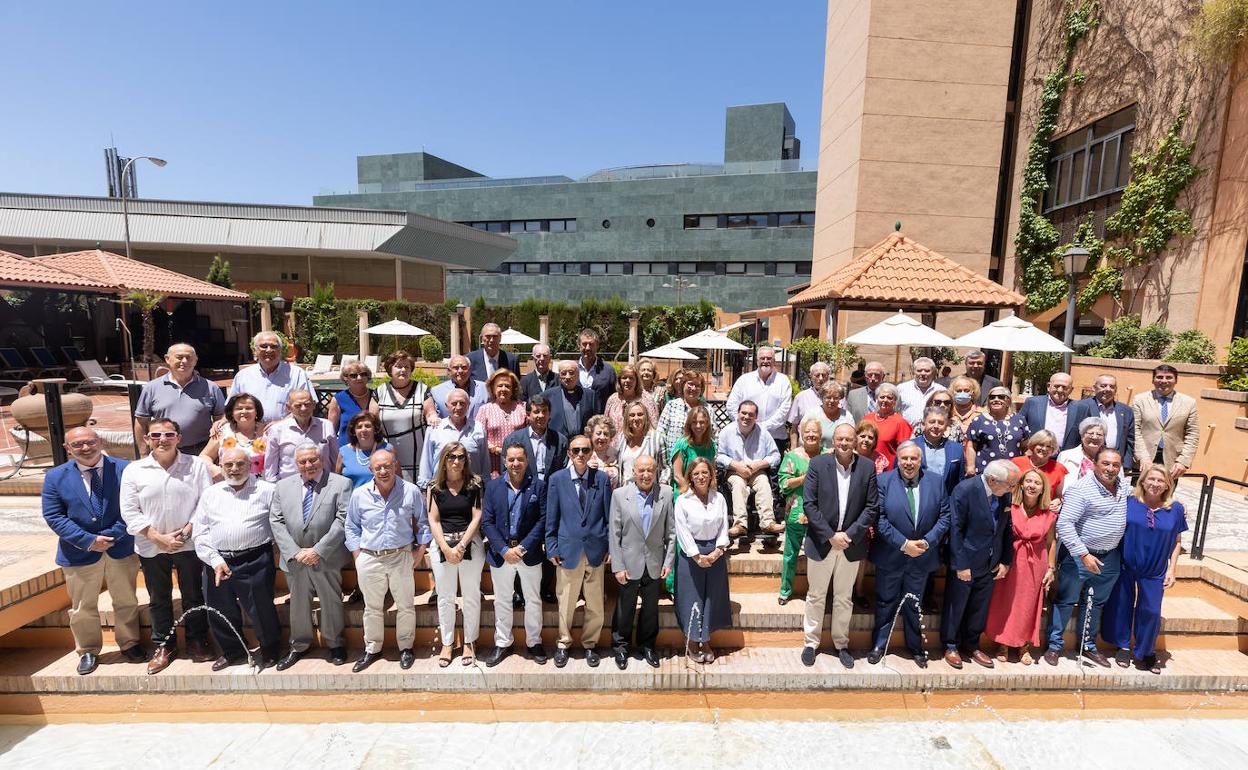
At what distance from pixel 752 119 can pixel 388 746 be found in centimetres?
5235

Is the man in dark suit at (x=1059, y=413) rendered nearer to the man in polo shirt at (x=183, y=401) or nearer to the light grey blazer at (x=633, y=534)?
the light grey blazer at (x=633, y=534)

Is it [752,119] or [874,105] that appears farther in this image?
[752,119]

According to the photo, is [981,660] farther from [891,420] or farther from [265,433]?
[265,433]

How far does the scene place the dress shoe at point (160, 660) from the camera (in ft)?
15.7

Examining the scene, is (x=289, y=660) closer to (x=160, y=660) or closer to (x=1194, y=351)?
(x=160, y=660)

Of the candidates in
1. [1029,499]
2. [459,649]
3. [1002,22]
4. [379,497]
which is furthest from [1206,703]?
[1002,22]

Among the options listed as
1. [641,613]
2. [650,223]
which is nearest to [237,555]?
[641,613]

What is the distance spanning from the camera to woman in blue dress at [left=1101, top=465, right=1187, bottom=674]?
4.77m

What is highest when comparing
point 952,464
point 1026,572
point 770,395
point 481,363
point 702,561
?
point 481,363

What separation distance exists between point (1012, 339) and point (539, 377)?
6.63m

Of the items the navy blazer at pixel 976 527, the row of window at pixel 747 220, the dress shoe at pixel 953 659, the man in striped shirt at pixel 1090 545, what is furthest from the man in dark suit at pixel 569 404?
the row of window at pixel 747 220

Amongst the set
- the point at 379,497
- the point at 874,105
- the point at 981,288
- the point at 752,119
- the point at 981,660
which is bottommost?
the point at 981,660

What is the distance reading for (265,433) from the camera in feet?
16.6

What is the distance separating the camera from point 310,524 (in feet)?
15.3
